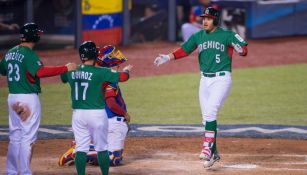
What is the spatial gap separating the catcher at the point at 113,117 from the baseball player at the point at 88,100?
2.86ft

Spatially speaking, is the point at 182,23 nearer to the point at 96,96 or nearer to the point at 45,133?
the point at 45,133

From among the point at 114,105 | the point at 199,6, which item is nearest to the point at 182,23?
the point at 199,6

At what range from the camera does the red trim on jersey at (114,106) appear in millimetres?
8938

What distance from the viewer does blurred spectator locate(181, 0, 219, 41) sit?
20656 millimetres

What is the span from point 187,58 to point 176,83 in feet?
10.4

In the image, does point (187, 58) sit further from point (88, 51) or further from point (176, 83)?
point (88, 51)

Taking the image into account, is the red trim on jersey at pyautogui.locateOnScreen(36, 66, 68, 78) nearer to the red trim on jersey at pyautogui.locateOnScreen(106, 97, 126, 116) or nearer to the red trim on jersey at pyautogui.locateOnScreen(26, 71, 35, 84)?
the red trim on jersey at pyautogui.locateOnScreen(26, 71, 35, 84)

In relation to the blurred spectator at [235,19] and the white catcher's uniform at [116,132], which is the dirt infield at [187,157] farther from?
the blurred spectator at [235,19]

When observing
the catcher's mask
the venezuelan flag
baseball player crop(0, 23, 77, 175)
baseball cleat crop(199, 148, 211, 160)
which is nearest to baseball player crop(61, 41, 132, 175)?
baseball player crop(0, 23, 77, 175)

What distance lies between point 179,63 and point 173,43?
3.15m

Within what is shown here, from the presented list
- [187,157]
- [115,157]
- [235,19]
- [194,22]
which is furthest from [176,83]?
[115,157]

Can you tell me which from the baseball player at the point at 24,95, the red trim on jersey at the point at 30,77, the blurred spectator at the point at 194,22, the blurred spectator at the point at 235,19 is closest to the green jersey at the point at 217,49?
the baseball player at the point at 24,95

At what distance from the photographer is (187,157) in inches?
379

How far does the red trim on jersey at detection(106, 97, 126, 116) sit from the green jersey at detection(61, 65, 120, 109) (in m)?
1.01
